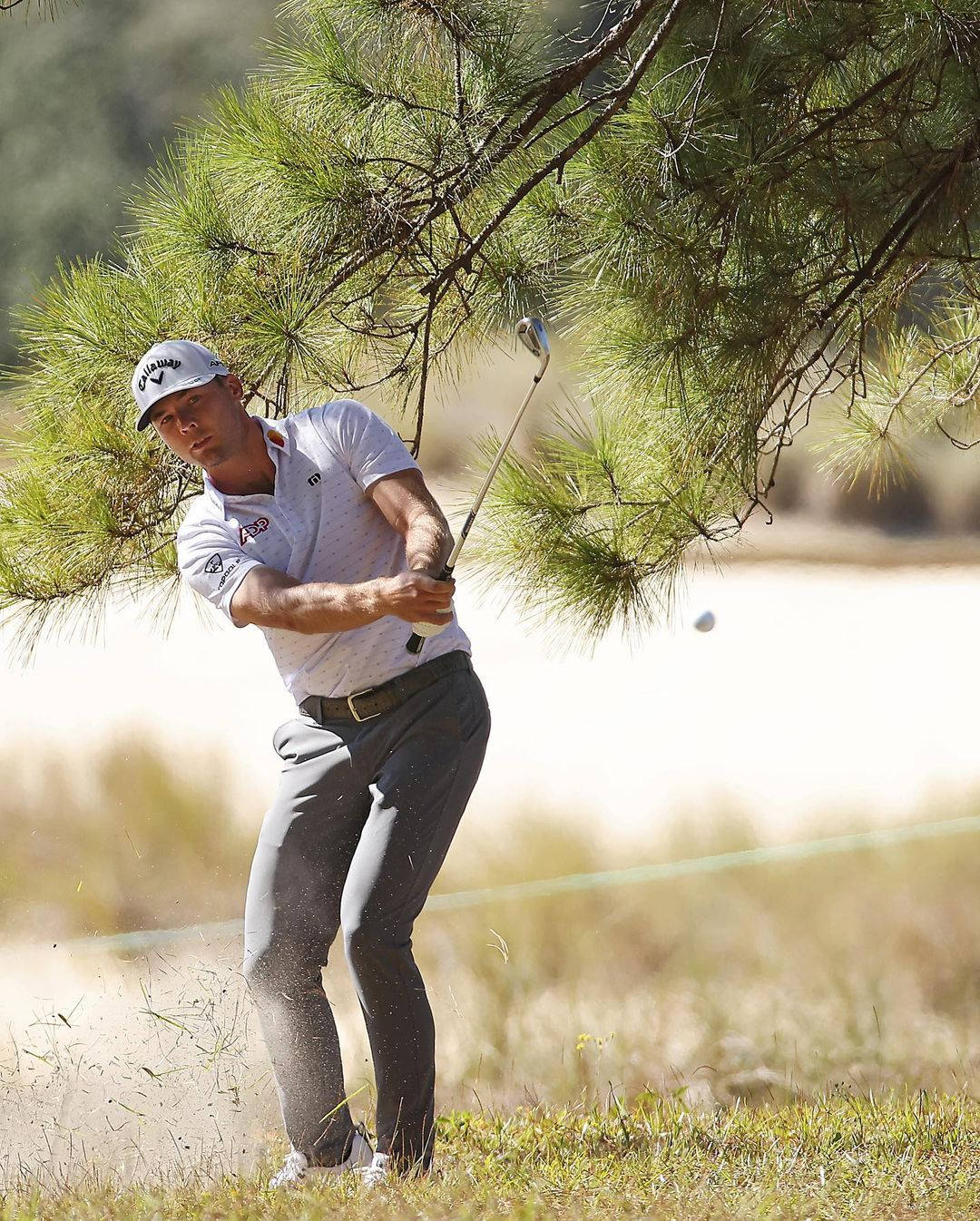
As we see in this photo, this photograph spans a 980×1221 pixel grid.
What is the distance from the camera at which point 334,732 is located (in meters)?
2.33

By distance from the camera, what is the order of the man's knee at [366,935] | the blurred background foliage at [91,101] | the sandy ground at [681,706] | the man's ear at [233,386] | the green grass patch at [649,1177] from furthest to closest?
the blurred background foliage at [91,101] < the sandy ground at [681,706] < the man's ear at [233,386] < the man's knee at [366,935] < the green grass patch at [649,1177]

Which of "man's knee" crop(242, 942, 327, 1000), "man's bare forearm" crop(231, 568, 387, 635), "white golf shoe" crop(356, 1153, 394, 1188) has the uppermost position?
"man's bare forearm" crop(231, 568, 387, 635)

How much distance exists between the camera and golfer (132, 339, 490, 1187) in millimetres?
2232

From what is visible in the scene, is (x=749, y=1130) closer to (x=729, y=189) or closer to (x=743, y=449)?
(x=743, y=449)

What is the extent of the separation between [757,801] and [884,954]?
1786 mm

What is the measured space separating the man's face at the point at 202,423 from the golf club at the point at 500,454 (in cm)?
40

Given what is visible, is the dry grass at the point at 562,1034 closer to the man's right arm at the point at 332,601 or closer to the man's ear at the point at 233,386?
the man's right arm at the point at 332,601

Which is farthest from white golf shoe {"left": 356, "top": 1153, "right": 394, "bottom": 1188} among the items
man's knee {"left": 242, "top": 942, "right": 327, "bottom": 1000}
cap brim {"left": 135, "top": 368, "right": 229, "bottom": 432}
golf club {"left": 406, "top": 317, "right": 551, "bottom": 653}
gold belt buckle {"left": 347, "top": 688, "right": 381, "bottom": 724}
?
cap brim {"left": 135, "top": 368, "right": 229, "bottom": 432}

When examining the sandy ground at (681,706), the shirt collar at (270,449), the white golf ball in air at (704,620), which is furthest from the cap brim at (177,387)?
the sandy ground at (681,706)

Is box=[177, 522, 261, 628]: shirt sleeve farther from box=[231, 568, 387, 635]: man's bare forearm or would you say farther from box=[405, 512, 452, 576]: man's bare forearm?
box=[405, 512, 452, 576]: man's bare forearm

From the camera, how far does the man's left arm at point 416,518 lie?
2.19 meters

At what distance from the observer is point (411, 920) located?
2260 millimetres

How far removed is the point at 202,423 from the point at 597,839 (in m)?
4.84

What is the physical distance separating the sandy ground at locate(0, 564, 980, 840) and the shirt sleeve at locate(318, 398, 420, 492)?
4033mm
